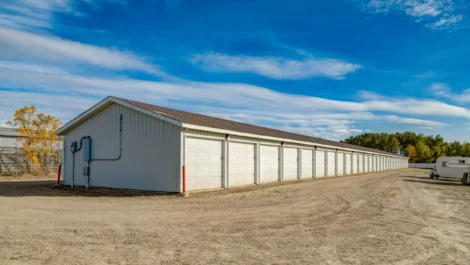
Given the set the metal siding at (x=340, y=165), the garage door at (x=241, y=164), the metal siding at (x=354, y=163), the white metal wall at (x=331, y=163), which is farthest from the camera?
the metal siding at (x=354, y=163)

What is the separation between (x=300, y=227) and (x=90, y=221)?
495cm

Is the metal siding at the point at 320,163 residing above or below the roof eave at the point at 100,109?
below

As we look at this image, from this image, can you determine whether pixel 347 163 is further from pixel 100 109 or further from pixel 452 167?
pixel 100 109

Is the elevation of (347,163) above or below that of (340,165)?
above

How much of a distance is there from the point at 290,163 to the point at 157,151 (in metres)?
11.3

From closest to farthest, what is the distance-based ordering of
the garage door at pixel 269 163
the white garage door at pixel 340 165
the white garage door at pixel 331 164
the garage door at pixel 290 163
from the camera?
the garage door at pixel 269 163 → the garage door at pixel 290 163 → the white garage door at pixel 331 164 → the white garage door at pixel 340 165

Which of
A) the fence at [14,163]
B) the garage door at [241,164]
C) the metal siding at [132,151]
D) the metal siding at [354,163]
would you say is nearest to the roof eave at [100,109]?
the metal siding at [132,151]

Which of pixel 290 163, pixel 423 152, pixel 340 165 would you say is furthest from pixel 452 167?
pixel 423 152

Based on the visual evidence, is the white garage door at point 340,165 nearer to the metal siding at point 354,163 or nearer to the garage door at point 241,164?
the metal siding at point 354,163

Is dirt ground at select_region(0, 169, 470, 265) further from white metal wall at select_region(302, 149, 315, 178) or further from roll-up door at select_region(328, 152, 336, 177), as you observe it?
roll-up door at select_region(328, 152, 336, 177)

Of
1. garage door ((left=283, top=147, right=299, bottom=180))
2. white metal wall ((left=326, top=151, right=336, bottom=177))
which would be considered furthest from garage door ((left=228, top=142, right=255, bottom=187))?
white metal wall ((left=326, top=151, right=336, bottom=177))

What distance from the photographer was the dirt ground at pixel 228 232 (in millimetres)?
5629

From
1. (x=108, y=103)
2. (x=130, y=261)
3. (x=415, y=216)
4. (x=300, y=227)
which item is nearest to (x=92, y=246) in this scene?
(x=130, y=261)

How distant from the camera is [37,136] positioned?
91.4 ft
